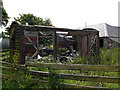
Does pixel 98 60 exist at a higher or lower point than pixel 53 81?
higher

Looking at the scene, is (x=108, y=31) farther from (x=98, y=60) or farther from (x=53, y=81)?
(x=53, y=81)

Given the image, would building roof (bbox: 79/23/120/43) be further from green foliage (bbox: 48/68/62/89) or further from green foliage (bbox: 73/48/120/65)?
green foliage (bbox: 48/68/62/89)

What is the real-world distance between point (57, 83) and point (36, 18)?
26.8 metres

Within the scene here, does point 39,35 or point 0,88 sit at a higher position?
point 39,35

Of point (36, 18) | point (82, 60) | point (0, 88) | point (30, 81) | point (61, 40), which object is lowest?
point (0, 88)

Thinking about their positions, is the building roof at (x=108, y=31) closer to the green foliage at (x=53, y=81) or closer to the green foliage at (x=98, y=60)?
the green foliage at (x=98, y=60)

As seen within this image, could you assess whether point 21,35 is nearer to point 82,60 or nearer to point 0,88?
point 0,88

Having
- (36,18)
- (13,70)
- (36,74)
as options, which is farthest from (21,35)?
(36,18)

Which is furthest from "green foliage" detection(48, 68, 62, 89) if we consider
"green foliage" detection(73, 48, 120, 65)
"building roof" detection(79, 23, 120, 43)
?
"building roof" detection(79, 23, 120, 43)

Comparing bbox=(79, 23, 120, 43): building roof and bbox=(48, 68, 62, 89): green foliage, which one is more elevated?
bbox=(79, 23, 120, 43): building roof

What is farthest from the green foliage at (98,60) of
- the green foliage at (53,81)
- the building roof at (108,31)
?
the building roof at (108,31)

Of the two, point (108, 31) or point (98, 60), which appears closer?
point (98, 60)

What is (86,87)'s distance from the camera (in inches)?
158

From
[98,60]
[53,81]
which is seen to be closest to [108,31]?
[98,60]
